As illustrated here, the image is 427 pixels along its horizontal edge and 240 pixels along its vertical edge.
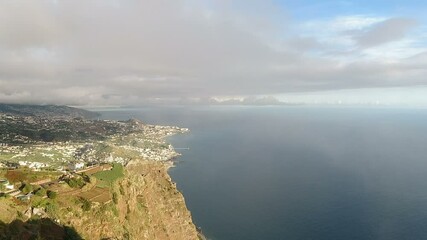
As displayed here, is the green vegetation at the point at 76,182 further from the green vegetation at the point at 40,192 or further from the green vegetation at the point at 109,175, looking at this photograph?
the green vegetation at the point at 40,192

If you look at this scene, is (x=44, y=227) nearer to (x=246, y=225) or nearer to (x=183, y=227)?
(x=183, y=227)

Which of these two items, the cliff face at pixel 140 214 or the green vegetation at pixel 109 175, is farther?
the green vegetation at pixel 109 175

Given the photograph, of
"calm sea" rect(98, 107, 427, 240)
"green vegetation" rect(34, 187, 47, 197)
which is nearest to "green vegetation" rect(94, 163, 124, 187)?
"green vegetation" rect(34, 187, 47, 197)

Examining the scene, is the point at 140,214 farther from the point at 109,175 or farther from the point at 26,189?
the point at 26,189

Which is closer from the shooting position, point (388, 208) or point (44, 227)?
point (44, 227)

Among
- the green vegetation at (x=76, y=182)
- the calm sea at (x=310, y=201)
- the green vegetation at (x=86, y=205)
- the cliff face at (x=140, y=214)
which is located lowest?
the calm sea at (x=310, y=201)

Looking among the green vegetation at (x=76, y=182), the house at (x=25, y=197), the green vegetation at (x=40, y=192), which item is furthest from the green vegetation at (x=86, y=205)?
the green vegetation at (x=76, y=182)

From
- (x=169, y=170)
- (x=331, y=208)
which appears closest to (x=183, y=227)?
(x=331, y=208)
